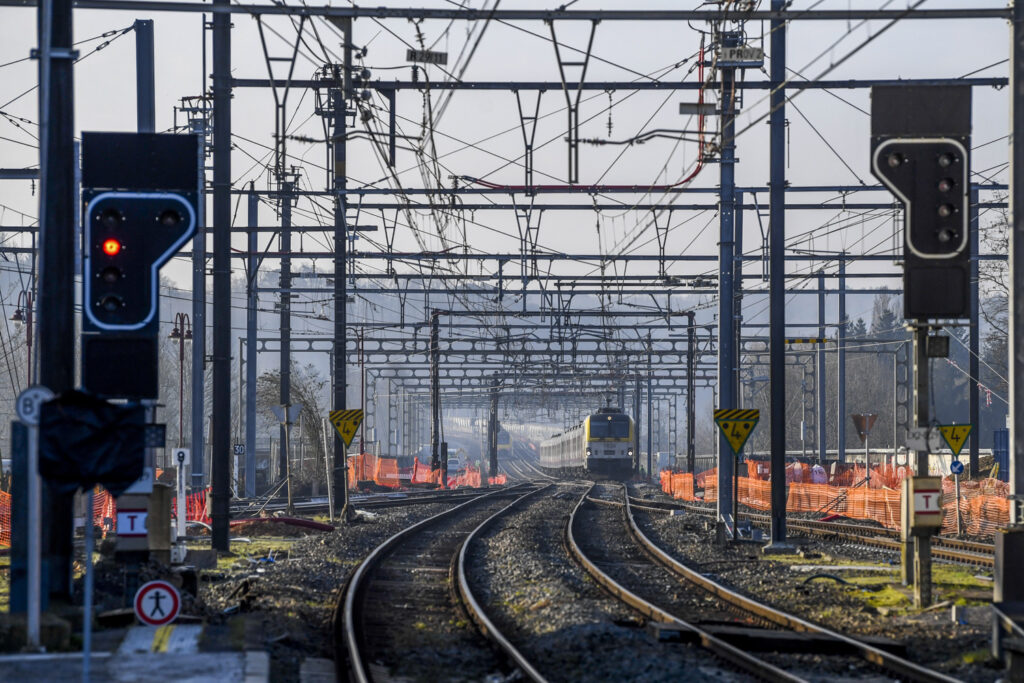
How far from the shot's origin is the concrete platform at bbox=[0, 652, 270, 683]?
8789mm

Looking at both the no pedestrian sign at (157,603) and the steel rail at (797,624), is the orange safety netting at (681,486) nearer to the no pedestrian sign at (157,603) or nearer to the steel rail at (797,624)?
the steel rail at (797,624)

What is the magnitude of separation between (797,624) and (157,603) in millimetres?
6195

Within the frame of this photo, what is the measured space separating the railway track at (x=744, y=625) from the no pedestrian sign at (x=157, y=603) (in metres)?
4.68

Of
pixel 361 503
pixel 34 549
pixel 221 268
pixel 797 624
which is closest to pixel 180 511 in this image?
pixel 221 268

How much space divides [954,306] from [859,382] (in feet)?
366

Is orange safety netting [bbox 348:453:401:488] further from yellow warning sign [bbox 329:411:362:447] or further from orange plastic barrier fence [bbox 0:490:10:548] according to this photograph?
orange plastic barrier fence [bbox 0:490:10:548]

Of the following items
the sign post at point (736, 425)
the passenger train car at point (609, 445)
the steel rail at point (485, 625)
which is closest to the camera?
the steel rail at point (485, 625)

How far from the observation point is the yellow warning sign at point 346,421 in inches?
1060

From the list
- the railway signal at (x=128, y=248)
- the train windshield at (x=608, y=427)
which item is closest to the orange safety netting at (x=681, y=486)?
the train windshield at (x=608, y=427)

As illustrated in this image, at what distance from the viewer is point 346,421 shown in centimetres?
2697

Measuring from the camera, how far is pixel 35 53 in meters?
11.0

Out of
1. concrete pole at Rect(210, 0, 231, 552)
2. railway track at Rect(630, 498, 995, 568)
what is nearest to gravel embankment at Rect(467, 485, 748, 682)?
concrete pole at Rect(210, 0, 231, 552)

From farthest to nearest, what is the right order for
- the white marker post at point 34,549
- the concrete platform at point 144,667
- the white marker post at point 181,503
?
the white marker post at point 181,503 → the white marker post at point 34,549 → the concrete platform at point 144,667

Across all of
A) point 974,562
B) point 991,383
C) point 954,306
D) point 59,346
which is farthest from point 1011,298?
point 991,383
